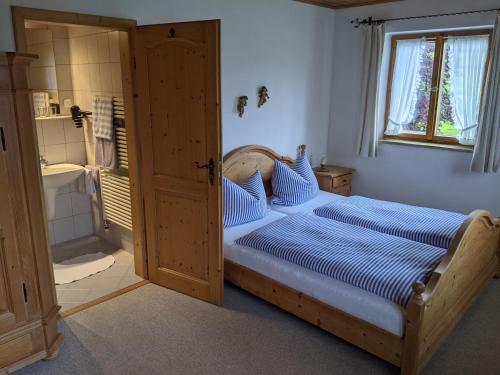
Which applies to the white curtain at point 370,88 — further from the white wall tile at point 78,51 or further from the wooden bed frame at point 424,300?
the white wall tile at point 78,51

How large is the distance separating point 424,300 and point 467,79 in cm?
281

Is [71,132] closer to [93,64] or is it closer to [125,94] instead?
[93,64]

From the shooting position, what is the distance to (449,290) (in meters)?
2.55

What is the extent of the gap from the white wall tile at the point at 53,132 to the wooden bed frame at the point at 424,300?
2.14 meters

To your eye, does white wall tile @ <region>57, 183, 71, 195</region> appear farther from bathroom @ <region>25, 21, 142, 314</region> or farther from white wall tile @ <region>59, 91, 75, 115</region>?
white wall tile @ <region>59, 91, 75, 115</region>

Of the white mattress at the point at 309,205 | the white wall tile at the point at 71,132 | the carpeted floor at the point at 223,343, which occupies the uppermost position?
the white wall tile at the point at 71,132

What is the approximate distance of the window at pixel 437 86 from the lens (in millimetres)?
4090

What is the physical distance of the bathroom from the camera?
3.72 metres

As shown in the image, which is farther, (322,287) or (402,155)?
(402,155)

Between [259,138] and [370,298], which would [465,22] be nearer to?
[259,138]

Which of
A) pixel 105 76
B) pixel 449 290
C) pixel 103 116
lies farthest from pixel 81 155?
pixel 449 290

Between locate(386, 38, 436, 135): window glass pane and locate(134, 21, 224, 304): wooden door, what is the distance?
8.65ft

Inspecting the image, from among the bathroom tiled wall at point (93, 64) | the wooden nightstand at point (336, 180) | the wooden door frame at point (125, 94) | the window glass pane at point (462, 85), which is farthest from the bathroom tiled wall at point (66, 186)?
the window glass pane at point (462, 85)

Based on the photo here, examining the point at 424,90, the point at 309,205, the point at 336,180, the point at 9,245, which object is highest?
the point at 424,90
